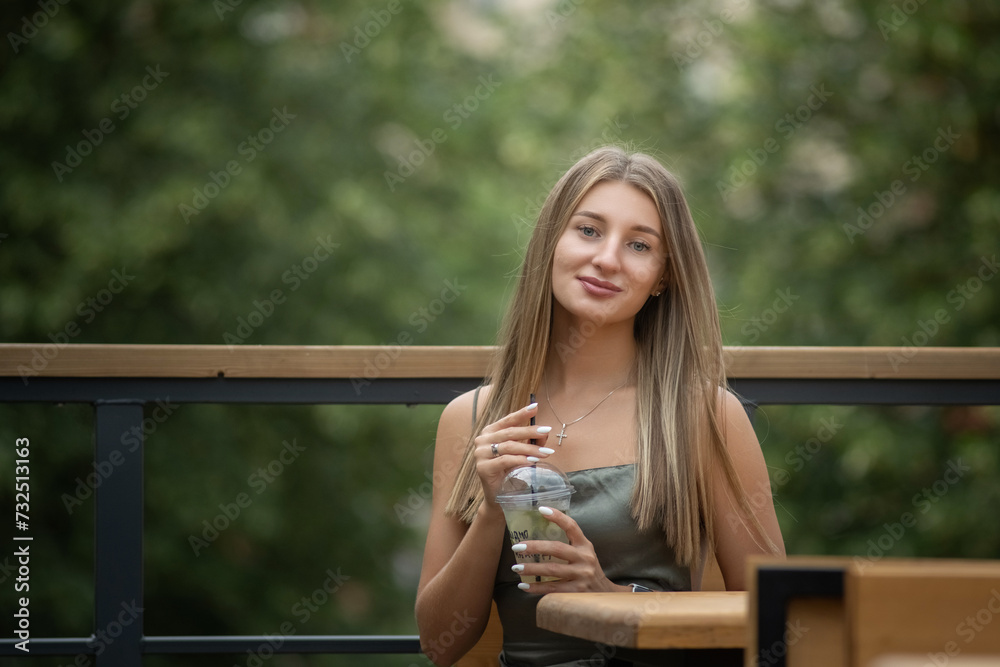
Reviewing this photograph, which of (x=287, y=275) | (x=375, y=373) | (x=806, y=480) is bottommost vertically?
(x=375, y=373)

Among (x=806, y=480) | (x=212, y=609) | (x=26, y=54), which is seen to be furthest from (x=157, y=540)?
(x=806, y=480)

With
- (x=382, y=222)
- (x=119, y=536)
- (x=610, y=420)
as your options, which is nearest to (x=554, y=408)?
(x=610, y=420)

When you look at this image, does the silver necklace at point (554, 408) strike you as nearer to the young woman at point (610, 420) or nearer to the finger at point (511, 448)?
the young woman at point (610, 420)

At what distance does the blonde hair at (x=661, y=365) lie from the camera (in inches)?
68.0

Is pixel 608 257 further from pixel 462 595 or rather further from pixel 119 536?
pixel 119 536

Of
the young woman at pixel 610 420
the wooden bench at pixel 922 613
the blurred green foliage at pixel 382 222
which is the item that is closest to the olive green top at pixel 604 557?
the young woman at pixel 610 420

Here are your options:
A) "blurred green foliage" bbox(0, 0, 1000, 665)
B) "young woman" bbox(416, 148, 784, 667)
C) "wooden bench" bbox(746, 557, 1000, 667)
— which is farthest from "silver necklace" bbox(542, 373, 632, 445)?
"blurred green foliage" bbox(0, 0, 1000, 665)

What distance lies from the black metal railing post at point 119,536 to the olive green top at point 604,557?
69cm

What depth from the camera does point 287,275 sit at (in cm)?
496

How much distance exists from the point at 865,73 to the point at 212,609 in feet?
14.1

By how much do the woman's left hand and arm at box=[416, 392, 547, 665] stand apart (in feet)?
0.37

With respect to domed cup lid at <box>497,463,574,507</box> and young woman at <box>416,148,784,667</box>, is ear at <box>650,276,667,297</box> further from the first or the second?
domed cup lid at <box>497,463,574,507</box>

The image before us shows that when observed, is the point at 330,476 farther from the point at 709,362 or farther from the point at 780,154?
the point at 709,362

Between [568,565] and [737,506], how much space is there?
41 cm
